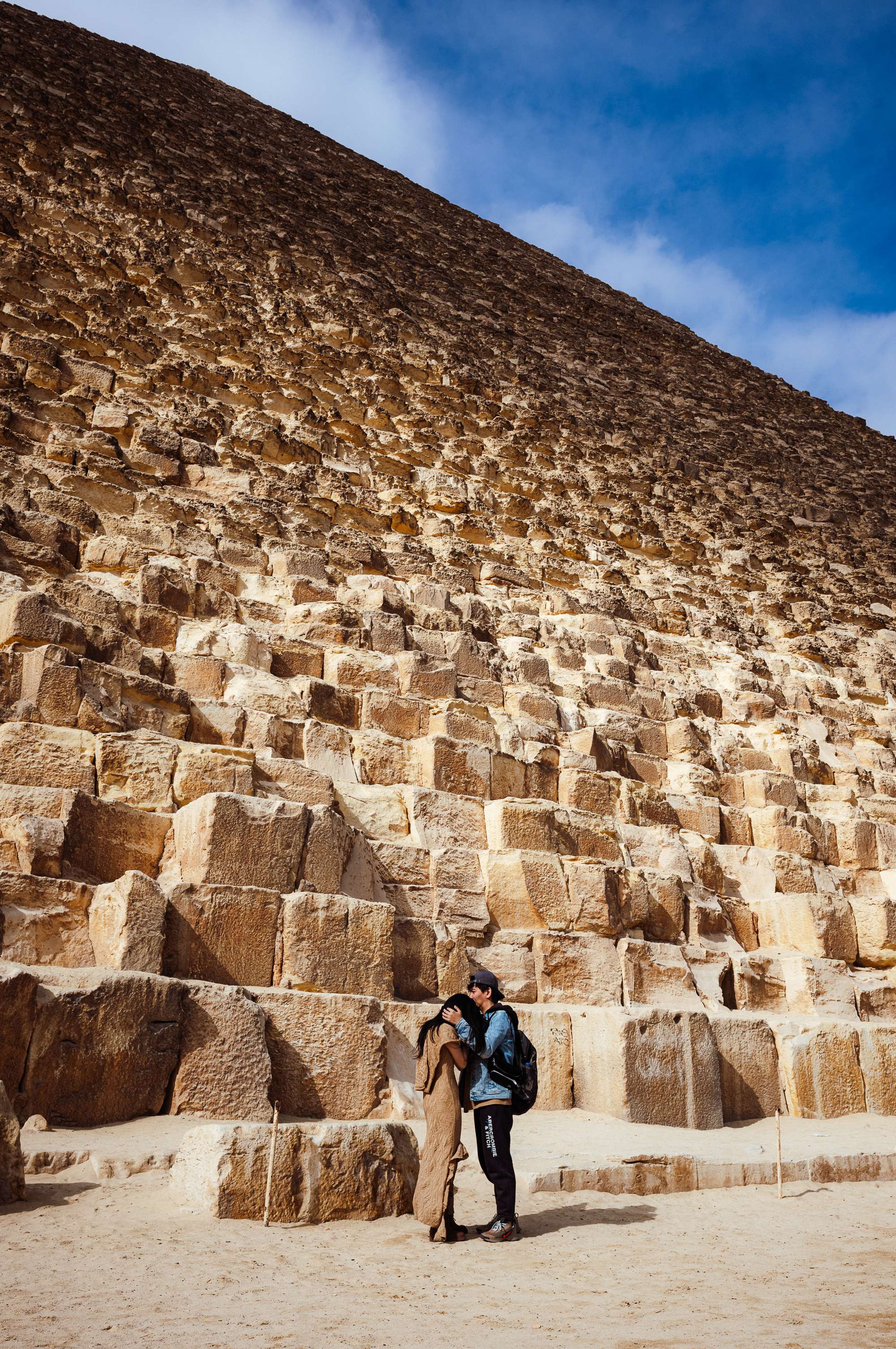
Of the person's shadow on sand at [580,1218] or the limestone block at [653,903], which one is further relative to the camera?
the limestone block at [653,903]

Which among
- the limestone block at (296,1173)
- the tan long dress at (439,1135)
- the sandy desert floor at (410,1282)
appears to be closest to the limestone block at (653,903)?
the sandy desert floor at (410,1282)

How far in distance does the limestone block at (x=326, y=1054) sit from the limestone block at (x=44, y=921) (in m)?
0.75

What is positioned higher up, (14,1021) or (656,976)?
(656,976)

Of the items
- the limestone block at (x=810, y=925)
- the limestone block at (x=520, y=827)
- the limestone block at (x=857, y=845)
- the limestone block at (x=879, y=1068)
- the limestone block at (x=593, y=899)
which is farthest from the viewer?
the limestone block at (x=857, y=845)

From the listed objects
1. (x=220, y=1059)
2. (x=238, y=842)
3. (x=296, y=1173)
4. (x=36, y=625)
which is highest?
(x=36, y=625)

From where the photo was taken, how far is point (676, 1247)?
369 cm

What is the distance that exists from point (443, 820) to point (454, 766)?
484mm

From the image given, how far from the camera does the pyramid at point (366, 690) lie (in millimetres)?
4715

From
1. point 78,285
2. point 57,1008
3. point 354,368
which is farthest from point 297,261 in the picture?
point 57,1008

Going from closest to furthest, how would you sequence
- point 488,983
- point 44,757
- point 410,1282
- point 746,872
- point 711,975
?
1. point 410,1282
2. point 488,983
3. point 44,757
4. point 711,975
5. point 746,872

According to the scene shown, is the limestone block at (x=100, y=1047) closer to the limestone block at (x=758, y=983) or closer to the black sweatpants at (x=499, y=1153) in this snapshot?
the black sweatpants at (x=499, y=1153)

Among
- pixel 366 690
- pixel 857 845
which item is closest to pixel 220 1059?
pixel 366 690

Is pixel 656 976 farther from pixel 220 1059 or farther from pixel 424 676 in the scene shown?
pixel 220 1059

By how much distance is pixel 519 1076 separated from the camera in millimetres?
3844
